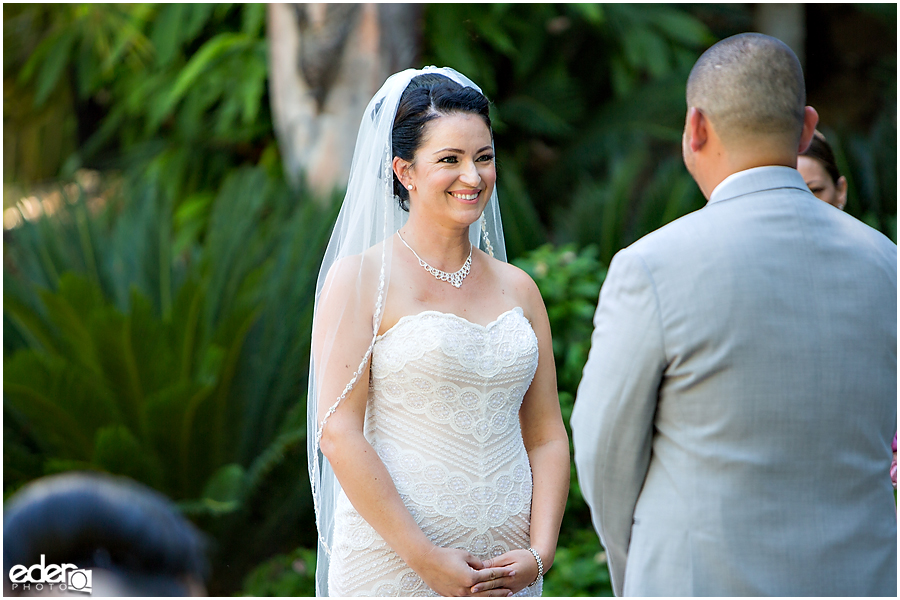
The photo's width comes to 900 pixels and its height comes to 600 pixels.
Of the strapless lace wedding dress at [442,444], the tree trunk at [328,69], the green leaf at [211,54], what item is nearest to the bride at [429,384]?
the strapless lace wedding dress at [442,444]

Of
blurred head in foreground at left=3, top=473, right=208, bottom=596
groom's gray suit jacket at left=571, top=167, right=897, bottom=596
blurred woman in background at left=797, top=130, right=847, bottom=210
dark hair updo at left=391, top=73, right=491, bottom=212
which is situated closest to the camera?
blurred head in foreground at left=3, top=473, right=208, bottom=596

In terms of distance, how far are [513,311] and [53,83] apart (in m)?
7.53

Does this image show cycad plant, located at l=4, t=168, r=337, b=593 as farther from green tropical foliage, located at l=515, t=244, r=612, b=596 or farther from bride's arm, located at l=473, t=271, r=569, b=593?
bride's arm, located at l=473, t=271, r=569, b=593

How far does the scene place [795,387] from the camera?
197cm

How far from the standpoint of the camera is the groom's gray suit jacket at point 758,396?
1964 millimetres

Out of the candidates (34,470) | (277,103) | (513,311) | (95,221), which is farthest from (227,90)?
(513,311)

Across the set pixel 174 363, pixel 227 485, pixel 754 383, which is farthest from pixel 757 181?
pixel 174 363

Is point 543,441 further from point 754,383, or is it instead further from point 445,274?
point 754,383

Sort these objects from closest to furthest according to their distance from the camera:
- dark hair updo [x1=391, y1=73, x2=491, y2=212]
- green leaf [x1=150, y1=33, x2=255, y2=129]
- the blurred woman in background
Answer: dark hair updo [x1=391, y1=73, x2=491, y2=212] → the blurred woman in background → green leaf [x1=150, y1=33, x2=255, y2=129]

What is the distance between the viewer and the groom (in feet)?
6.45

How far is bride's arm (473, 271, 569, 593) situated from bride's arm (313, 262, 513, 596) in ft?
0.63

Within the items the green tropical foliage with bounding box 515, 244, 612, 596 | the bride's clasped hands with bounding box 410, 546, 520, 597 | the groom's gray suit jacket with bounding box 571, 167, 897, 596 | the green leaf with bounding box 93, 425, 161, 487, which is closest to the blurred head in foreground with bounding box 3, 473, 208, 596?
the groom's gray suit jacket with bounding box 571, 167, 897, 596

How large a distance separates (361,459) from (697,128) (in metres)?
1.22

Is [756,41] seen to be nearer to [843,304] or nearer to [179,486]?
[843,304]
